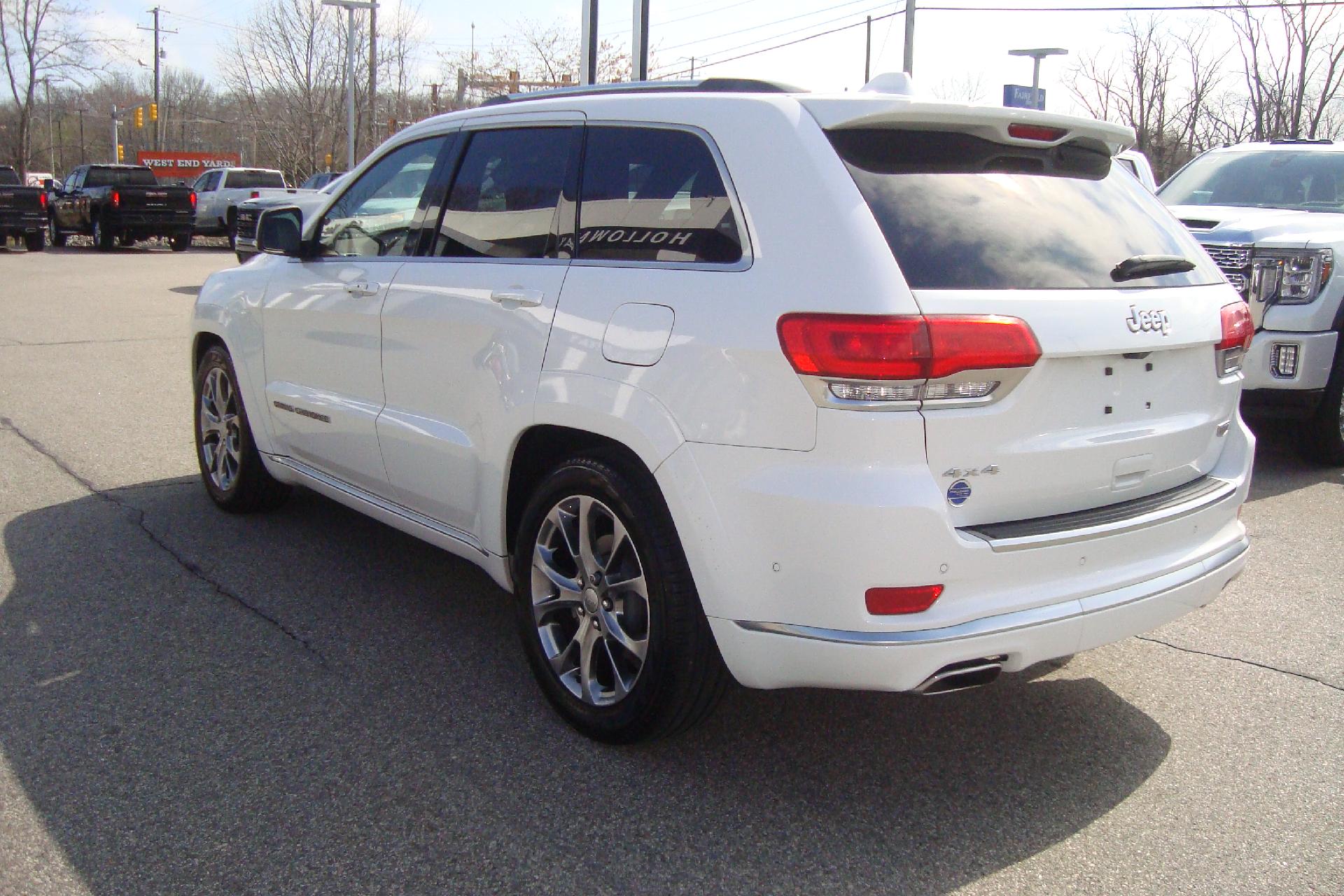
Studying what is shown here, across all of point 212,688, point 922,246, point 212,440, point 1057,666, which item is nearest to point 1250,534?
point 1057,666

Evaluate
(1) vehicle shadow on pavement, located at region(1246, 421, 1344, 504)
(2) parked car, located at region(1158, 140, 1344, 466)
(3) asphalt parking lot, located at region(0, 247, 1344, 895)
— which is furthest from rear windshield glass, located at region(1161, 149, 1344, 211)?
(3) asphalt parking lot, located at region(0, 247, 1344, 895)

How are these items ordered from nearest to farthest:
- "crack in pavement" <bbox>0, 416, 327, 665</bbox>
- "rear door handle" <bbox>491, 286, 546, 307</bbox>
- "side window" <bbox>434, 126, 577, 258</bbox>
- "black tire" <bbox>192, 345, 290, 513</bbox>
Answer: "rear door handle" <bbox>491, 286, 546, 307</bbox>
"side window" <bbox>434, 126, 577, 258</bbox>
"crack in pavement" <bbox>0, 416, 327, 665</bbox>
"black tire" <bbox>192, 345, 290, 513</bbox>

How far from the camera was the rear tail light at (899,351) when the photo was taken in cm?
280

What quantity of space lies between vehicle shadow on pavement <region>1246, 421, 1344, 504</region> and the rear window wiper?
3.68m

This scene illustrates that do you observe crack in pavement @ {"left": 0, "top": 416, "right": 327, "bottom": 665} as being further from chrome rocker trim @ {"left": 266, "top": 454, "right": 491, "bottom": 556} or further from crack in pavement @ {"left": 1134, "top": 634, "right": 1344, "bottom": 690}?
crack in pavement @ {"left": 1134, "top": 634, "right": 1344, "bottom": 690}

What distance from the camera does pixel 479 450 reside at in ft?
12.8

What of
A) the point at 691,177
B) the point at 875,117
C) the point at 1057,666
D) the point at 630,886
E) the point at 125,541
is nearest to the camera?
the point at 630,886

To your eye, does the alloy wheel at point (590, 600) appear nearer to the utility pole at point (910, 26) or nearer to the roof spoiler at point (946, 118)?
the roof spoiler at point (946, 118)

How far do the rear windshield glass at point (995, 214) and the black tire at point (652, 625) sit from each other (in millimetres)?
940

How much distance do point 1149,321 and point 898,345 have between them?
0.88 m

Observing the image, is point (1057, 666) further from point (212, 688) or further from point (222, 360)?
point (222, 360)

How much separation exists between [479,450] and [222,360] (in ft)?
8.22

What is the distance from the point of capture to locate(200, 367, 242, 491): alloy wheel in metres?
5.80

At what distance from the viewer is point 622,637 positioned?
3441 mm
